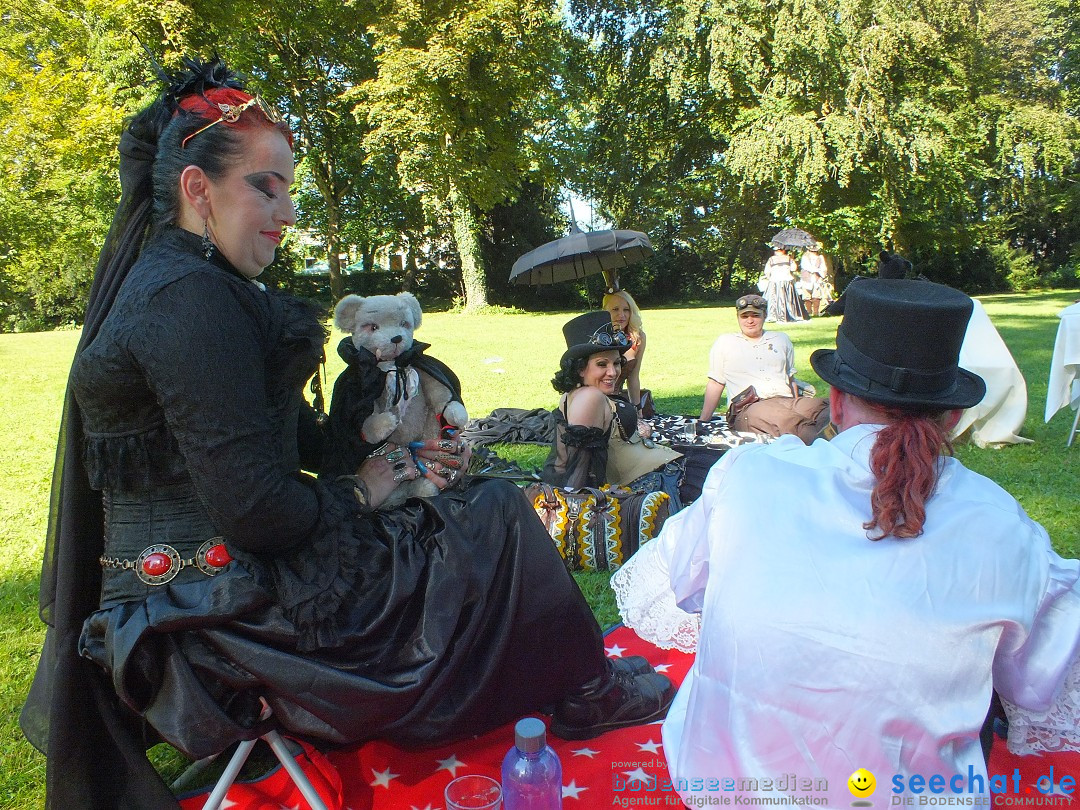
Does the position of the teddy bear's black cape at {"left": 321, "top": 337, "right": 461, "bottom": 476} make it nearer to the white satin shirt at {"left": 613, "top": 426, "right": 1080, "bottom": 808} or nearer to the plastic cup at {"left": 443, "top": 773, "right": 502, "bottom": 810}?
the plastic cup at {"left": 443, "top": 773, "right": 502, "bottom": 810}

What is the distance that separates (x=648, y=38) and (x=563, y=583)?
26267mm

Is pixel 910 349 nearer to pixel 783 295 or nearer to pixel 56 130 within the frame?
pixel 783 295

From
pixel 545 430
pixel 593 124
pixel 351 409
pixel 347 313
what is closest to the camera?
pixel 351 409

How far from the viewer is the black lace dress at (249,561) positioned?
1715 millimetres

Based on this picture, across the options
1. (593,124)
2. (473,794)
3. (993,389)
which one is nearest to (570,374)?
(473,794)

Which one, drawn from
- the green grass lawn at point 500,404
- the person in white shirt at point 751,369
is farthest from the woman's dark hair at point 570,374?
the person in white shirt at point 751,369

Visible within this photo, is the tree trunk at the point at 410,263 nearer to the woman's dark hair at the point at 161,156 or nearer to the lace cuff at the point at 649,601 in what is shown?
the woman's dark hair at the point at 161,156

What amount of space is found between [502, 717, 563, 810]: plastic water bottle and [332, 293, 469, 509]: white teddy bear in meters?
0.89

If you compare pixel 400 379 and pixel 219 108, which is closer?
pixel 219 108

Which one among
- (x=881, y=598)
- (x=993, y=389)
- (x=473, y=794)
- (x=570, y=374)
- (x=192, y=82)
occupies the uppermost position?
(x=192, y=82)

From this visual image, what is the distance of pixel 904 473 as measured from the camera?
1.54m

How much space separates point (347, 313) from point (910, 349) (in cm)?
201

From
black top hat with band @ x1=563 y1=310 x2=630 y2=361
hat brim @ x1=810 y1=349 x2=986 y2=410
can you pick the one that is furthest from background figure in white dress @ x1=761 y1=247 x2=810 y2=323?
hat brim @ x1=810 y1=349 x2=986 y2=410

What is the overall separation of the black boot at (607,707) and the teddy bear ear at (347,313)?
1.63m
